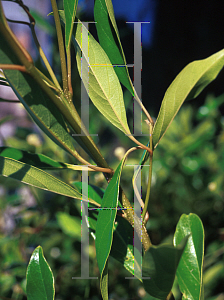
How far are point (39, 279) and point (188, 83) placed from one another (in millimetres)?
272

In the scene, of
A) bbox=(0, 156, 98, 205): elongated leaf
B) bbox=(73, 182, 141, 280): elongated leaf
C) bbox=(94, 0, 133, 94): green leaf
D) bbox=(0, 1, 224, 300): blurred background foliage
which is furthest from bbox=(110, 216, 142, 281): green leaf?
bbox=(0, 1, 224, 300): blurred background foliage

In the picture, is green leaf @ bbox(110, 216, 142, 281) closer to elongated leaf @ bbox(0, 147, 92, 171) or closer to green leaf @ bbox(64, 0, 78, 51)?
elongated leaf @ bbox(0, 147, 92, 171)

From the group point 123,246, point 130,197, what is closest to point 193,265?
point 123,246

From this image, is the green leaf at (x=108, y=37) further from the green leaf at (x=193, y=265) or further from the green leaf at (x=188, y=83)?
the green leaf at (x=193, y=265)

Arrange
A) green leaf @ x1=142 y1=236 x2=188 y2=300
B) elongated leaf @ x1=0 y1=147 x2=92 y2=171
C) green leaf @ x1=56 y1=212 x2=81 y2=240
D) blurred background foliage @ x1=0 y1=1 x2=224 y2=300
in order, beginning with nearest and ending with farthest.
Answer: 1. green leaf @ x1=142 y1=236 x2=188 y2=300
2. elongated leaf @ x1=0 y1=147 x2=92 y2=171
3. green leaf @ x1=56 y1=212 x2=81 y2=240
4. blurred background foliage @ x1=0 y1=1 x2=224 y2=300

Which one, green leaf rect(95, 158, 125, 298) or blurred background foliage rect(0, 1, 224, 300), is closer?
green leaf rect(95, 158, 125, 298)

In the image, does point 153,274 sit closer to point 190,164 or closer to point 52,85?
point 52,85

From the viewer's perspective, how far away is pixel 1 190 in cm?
94

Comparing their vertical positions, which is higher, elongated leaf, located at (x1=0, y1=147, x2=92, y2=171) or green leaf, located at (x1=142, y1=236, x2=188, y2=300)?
elongated leaf, located at (x1=0, y1=147, x2=92, y2=171)

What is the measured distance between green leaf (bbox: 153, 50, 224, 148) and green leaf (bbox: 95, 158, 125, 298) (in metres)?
0.07


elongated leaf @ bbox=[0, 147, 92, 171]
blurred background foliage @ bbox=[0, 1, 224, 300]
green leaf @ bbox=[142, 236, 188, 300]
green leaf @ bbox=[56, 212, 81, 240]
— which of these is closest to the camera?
green leaf @ bbox=[142, 236, 188, 300]

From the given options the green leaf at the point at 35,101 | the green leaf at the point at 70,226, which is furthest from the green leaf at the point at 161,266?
the green leaf at the point at 70,226

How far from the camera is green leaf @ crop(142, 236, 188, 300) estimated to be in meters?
0.20

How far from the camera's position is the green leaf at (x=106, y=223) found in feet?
0.80
